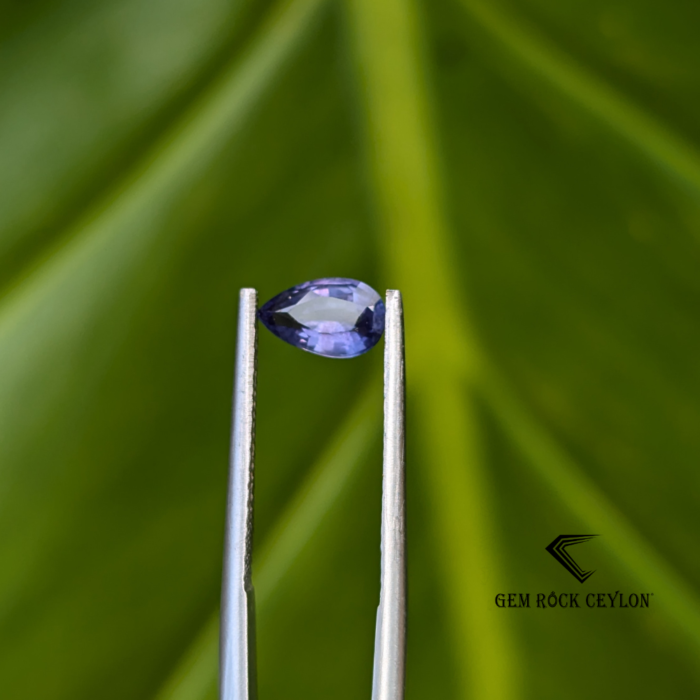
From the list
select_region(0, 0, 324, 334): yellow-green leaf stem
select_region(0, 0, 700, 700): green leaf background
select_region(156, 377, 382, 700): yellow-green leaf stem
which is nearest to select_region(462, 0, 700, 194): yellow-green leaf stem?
select_region(0, 0, 700, 700): green leaf background

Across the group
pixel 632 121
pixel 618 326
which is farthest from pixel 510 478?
pixel 632 121

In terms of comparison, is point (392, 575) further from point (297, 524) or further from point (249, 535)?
point (297, 524)

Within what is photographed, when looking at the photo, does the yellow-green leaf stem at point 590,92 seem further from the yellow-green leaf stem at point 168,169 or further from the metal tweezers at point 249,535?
the metal tweezers at point 249,535

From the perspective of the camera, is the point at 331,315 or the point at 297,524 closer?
the point at 331,315

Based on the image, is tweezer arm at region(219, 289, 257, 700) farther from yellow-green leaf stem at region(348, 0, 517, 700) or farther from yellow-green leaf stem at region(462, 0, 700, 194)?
yellow-green leaf stem at region(462, 0, 700, 194)

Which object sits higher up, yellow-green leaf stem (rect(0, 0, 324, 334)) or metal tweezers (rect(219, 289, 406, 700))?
yellow-green leaf stem (rect(0, 0, 324, 334))

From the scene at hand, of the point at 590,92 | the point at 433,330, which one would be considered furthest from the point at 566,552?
the point at 590,92
